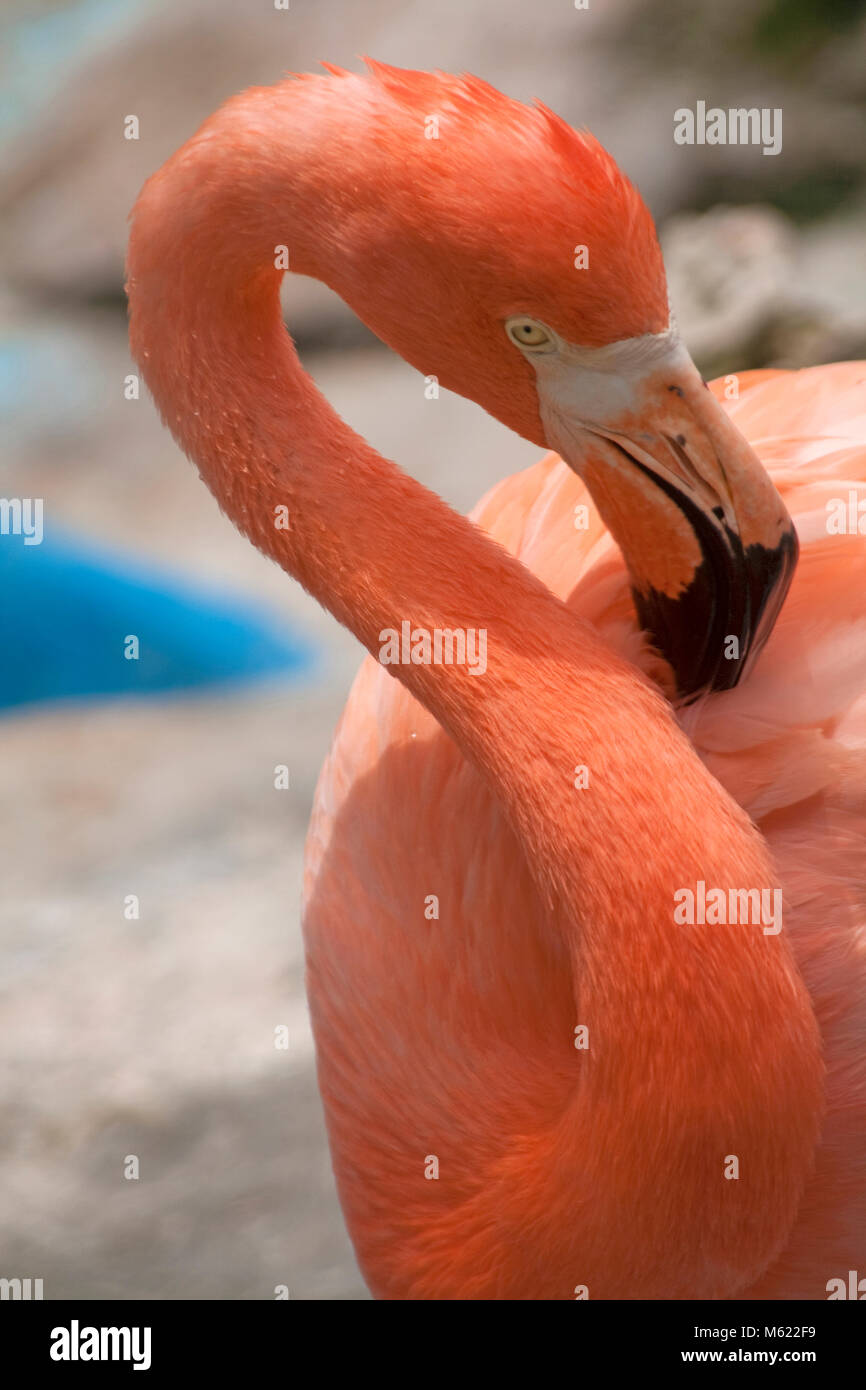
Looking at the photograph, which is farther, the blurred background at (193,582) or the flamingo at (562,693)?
the blurred background at (193,582)

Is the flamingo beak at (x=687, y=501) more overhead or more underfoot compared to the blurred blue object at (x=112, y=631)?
more underfoot

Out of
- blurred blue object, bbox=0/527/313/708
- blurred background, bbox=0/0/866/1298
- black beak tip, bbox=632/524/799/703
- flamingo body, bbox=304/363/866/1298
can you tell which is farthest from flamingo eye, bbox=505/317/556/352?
blurred blue object, bbox=0/527/313/708

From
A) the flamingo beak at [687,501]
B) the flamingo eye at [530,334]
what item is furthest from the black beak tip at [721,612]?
the flamingo eye at [530,334]

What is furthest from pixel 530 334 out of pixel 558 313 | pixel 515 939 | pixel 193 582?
pixel 193 582

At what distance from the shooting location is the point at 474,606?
1829 millimetres

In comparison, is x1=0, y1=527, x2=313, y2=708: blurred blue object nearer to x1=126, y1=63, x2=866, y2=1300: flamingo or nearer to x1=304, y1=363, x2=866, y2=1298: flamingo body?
x1=304, y1=363, x2=866, y2=1298: flamingo body

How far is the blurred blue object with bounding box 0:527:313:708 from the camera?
451 cm

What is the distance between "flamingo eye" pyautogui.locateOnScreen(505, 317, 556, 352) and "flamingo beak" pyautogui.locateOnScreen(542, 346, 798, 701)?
0.22 ft

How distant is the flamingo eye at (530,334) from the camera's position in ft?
5.41

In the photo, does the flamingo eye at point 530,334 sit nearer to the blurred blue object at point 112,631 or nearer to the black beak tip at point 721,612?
the black beak tip at point 721,612

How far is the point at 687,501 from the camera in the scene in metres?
1.74

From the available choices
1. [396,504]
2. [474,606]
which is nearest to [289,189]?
[396,504]

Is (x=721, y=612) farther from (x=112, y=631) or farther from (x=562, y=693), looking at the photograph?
(x=112, y=631)

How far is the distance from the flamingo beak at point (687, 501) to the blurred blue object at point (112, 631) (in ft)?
8.82
